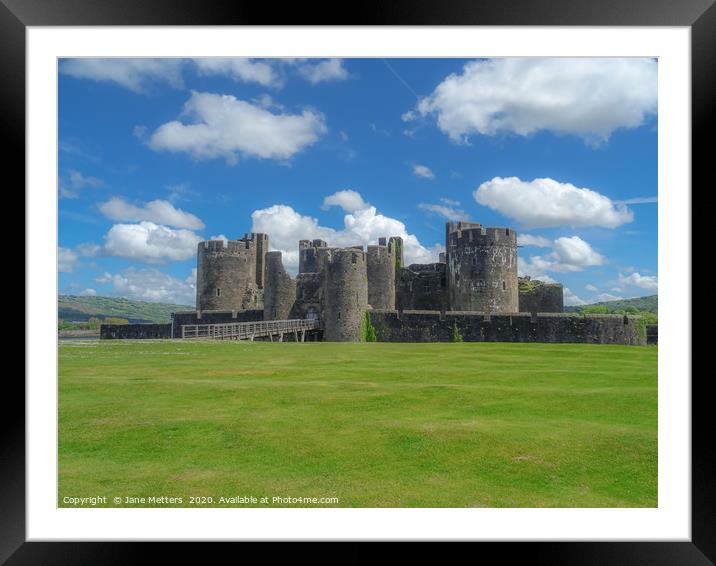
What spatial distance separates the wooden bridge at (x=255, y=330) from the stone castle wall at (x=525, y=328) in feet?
24.3

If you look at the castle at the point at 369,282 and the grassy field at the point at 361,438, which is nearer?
the grassy field at the point at 361,438

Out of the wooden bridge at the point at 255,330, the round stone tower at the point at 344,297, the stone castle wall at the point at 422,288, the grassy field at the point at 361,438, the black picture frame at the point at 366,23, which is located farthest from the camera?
the stone castle wall at the point at 422,288

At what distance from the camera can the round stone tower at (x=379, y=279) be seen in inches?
1602

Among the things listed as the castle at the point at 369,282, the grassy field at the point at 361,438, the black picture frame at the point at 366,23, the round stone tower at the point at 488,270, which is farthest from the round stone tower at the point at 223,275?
the black picture frame at the point at 366,23

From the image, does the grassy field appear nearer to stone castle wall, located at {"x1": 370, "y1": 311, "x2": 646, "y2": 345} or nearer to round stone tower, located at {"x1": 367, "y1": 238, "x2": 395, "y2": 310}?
stone castle wall, located at {"x1": 370, "y1": 311, "x2": 646, "y2": 345}

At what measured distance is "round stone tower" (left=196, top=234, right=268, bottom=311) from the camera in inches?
1683

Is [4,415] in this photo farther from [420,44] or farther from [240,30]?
[420,44]

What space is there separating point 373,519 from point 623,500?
270cm

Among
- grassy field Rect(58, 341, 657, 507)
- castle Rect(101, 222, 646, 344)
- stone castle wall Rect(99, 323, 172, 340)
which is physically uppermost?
castle Rect(101, 222, 646, 344)

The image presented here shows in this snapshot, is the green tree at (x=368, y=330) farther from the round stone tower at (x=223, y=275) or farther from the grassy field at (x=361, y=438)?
the grassy field at (x=361, y=438)

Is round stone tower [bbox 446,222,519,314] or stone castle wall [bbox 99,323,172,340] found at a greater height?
round stone tower [bbox 446,222,519,314]

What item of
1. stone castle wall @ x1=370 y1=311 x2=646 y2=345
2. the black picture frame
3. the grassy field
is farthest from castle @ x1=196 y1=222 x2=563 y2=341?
the black picture frame

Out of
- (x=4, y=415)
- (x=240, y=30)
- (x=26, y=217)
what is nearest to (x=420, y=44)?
(x=240, y=30)

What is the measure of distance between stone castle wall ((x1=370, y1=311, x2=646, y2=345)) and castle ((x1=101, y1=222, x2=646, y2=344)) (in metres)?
0.05
